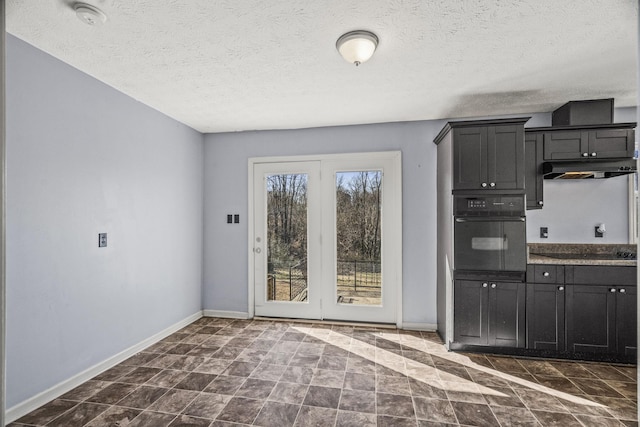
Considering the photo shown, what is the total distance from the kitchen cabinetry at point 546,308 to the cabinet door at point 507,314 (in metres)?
0.07

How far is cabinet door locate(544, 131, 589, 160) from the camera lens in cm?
310

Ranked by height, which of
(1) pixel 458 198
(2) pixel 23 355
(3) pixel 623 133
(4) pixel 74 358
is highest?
(3) pixel 623 133

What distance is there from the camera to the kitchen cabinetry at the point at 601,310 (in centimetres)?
287

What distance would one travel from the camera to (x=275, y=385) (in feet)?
8.30

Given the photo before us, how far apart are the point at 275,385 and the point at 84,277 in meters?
1.81

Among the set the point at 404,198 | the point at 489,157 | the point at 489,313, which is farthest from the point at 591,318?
the point at 404,198

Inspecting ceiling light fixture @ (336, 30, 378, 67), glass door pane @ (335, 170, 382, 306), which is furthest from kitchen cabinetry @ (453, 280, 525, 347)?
ceiling light fixture @ (336, 30, 378, 67)

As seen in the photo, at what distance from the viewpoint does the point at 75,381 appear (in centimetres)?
250

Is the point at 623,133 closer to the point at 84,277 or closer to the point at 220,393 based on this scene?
the point at 220,393

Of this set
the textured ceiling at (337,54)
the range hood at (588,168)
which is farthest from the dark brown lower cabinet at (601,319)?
the textured ceiling at (337,54)

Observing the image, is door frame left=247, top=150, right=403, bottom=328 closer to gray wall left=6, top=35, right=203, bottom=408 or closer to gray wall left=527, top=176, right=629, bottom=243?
gray wall left=6, top=35, right=203, bottom=408

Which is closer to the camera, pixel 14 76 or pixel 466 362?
pixel 14 76

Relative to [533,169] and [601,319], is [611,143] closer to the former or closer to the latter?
[533,169]

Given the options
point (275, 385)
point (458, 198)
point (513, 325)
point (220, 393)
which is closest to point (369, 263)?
point (458, 198)
